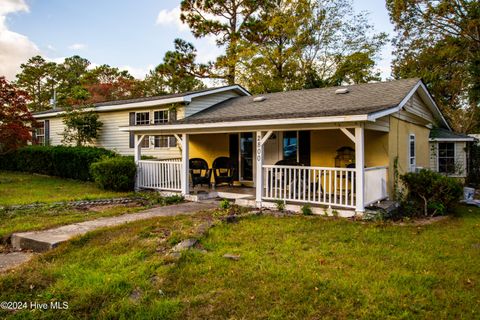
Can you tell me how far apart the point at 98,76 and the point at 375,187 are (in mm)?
32041

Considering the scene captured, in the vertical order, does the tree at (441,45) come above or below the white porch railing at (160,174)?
above

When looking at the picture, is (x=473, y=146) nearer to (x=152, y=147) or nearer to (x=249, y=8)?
(x=152, y=147)

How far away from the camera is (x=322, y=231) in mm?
6414

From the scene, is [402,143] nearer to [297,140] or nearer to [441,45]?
[297,140]

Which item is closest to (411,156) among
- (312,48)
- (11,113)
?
(312,48)

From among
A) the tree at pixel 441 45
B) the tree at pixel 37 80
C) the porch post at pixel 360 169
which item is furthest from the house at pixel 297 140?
the tree at pixel 37 80

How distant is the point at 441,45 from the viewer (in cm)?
2033

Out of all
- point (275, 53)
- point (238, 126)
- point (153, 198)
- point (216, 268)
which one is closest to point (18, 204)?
point (153, 198)

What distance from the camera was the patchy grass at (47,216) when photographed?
6.59m

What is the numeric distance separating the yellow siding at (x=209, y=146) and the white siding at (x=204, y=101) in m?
1.01

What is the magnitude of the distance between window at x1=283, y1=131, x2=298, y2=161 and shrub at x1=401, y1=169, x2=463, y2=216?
10.9ft

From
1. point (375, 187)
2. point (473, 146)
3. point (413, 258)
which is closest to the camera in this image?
point (413, 258)

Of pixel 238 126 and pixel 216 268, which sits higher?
pixel 238 126

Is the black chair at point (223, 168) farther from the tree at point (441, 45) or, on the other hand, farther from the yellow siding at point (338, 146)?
the tree at point (441, 45)
